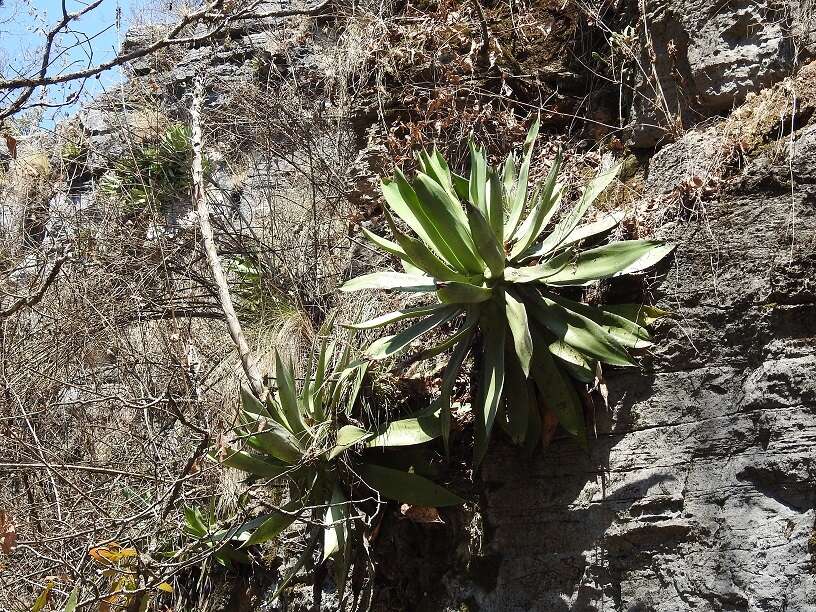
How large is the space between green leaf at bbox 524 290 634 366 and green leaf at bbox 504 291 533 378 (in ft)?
0.43

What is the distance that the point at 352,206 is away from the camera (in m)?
5.73

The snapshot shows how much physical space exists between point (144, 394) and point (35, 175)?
13.6 ft

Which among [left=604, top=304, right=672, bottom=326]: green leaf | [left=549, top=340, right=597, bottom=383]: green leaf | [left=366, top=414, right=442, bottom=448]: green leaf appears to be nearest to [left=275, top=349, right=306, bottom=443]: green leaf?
[left=366, top=414, right=442, bottom=448]: green leaf

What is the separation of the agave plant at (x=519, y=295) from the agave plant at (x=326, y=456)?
0.41 meters

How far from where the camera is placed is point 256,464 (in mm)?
4027

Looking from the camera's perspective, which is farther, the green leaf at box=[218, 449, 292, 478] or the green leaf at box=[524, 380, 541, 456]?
the green leaf at box=[218, 449, 292, 478]

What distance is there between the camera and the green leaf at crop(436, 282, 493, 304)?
343 cm

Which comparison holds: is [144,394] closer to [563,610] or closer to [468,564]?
[468,564]

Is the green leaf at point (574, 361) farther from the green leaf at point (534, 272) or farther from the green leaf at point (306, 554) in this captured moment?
the green leaf at point (306, 554)

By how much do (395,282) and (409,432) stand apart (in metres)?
0.73

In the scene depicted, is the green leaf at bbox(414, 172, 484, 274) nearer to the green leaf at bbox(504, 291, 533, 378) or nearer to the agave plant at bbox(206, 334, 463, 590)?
the green leaf at bbox(504, 291, 533, 378)

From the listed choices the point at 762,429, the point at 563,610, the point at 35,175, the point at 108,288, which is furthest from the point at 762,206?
the point at 35,175

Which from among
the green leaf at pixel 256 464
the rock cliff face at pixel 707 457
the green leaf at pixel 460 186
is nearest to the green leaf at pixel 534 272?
the rock cliff face at pixel 707 457

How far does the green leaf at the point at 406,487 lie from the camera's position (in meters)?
3.90
